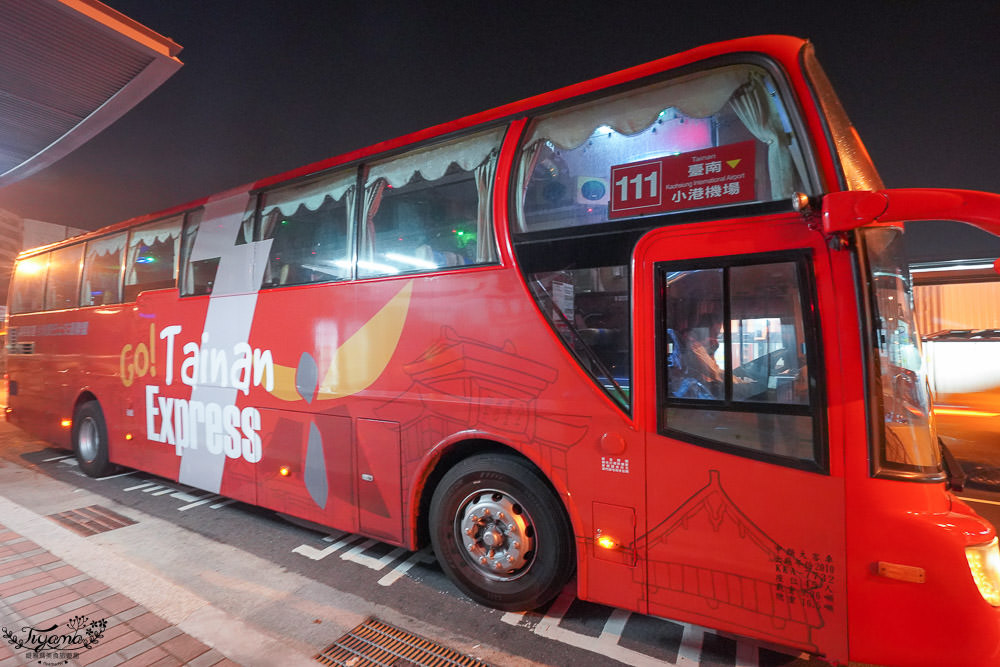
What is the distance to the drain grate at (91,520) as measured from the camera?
4668mm

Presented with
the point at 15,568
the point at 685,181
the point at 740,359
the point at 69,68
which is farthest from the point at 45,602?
the point at 69,68

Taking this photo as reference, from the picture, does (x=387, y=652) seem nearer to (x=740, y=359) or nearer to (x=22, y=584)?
(x=740, y=359)

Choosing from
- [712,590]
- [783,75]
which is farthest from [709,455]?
[783,75]

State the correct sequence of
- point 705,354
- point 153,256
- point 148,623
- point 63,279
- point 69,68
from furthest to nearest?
point 63,279
point 69,68
point 153,256
point 148,623
point 705,354

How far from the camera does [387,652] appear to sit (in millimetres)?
2770

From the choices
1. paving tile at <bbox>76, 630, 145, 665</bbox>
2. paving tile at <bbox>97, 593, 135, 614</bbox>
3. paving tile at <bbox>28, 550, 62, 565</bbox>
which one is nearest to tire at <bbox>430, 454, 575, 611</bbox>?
paving tile at <bbox>76, 630, 145, 665</bbox>

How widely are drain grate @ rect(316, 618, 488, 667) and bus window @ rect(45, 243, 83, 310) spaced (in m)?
7.06

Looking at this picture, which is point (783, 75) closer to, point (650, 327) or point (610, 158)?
point (610, 158)

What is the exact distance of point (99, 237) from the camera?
6.57m

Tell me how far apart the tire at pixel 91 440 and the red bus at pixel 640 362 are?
139 inches

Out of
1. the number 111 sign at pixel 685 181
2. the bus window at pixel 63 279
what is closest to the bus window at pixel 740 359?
the number 111 sign at pixel 685 181

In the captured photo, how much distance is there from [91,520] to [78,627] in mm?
2552

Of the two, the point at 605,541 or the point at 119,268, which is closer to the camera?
the point at 605,541

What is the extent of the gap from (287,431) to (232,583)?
125 cm
